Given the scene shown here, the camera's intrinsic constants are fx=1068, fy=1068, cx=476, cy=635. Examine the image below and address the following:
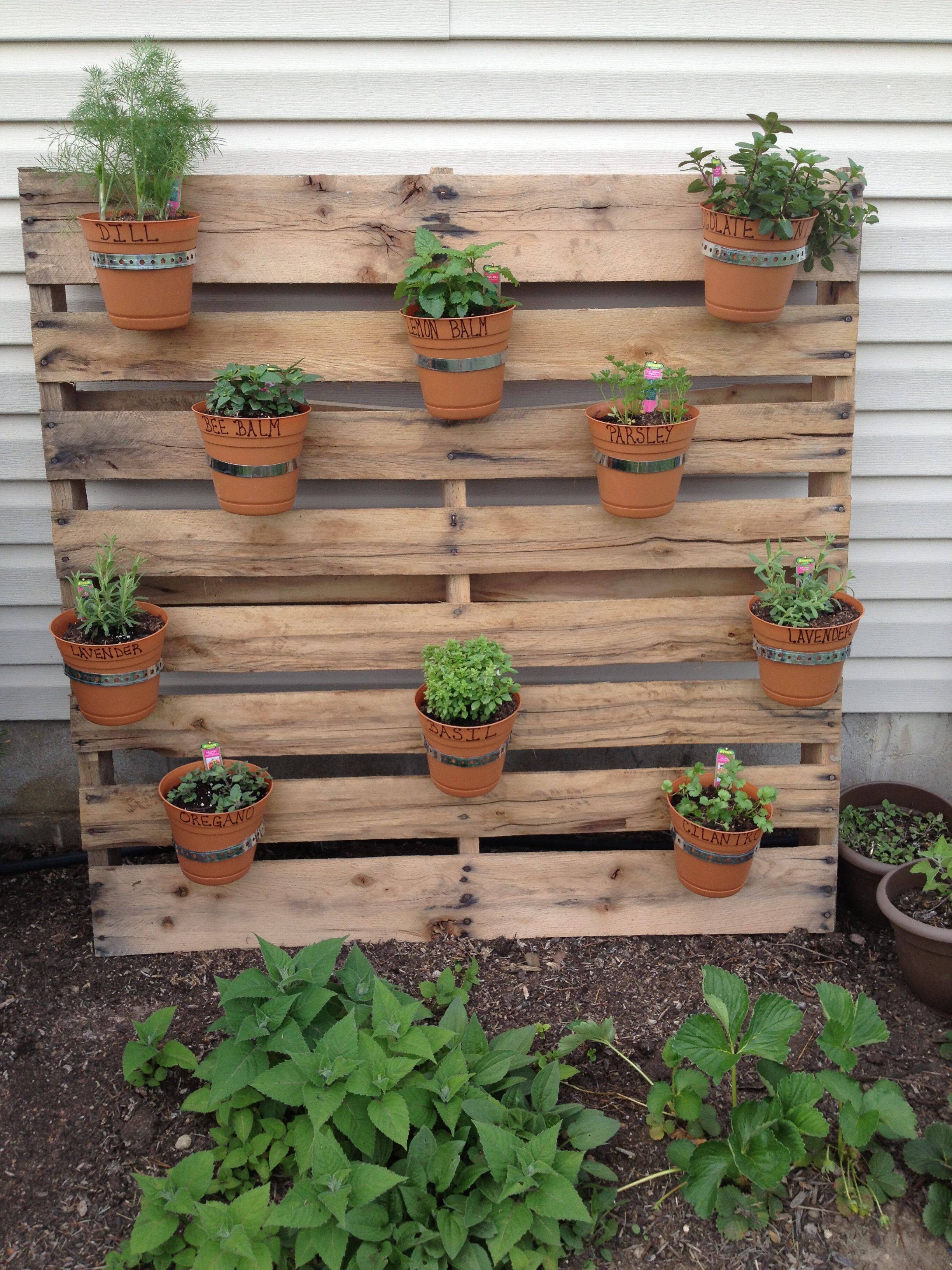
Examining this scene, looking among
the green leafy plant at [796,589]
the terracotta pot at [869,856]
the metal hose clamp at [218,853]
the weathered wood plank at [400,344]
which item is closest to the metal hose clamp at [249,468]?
the weathered wood plank at [400,344]

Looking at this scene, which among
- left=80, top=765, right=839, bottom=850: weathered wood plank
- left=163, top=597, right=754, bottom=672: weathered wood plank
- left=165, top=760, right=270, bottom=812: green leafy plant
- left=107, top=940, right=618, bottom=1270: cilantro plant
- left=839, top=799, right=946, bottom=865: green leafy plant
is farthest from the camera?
left=839, top=799, right=946, bottom=865: green leafy plant

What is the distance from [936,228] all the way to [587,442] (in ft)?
3.89

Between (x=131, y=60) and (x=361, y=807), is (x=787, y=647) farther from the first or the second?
(x=131, y=60)

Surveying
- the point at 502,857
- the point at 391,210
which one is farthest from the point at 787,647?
the point at 391,210

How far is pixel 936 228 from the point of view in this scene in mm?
3045

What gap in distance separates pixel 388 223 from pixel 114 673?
138 centimetres

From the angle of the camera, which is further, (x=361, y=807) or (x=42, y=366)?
(x=361, y=807)

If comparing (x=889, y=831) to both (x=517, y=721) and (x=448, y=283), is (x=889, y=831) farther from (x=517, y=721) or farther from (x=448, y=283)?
(x=448, y=283)

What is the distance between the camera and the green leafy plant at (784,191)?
259 cm

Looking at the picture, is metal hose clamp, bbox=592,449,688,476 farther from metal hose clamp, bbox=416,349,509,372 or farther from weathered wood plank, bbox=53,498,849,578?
metal hose clamp, bbox=416,349,509,372

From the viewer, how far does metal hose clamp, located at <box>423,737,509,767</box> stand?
Answer: 2.80 metres

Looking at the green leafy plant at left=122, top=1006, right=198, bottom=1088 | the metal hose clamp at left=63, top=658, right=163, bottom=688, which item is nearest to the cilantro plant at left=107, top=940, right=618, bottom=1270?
the green leafy plant at left=122, top=1006, right=198, bottom=1088

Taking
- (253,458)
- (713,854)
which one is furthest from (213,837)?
(713,854)

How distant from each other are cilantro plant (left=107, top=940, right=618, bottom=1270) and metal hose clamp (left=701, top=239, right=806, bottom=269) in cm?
197
